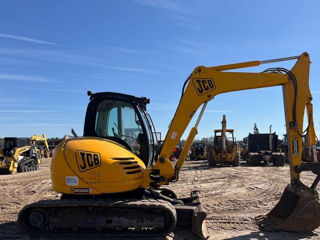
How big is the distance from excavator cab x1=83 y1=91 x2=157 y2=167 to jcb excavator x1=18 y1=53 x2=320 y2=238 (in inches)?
0.7

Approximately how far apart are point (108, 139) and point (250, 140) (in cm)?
2202

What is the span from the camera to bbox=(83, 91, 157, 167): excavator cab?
5.83 meters

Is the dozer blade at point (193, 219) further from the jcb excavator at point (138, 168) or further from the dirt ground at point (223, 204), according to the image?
the dirt ground at point (223, 204)

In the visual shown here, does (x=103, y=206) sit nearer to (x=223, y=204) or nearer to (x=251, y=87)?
(x=251, y=87)

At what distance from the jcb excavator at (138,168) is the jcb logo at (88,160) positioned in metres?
0.02

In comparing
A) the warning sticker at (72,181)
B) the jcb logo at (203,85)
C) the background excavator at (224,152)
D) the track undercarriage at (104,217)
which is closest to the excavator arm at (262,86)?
the jcb logo at (203,85)

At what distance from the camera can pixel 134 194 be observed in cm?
556

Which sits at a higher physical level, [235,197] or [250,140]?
[250,140]

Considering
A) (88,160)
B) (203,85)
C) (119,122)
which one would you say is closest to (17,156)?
(119,122)

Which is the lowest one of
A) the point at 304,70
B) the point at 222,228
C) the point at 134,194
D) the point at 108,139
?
the point at 222,228

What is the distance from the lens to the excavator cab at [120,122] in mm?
5828

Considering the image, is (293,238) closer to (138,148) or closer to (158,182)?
(158,182)

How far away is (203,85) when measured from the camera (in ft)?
19.1

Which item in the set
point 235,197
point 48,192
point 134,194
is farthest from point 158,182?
point 48,192
